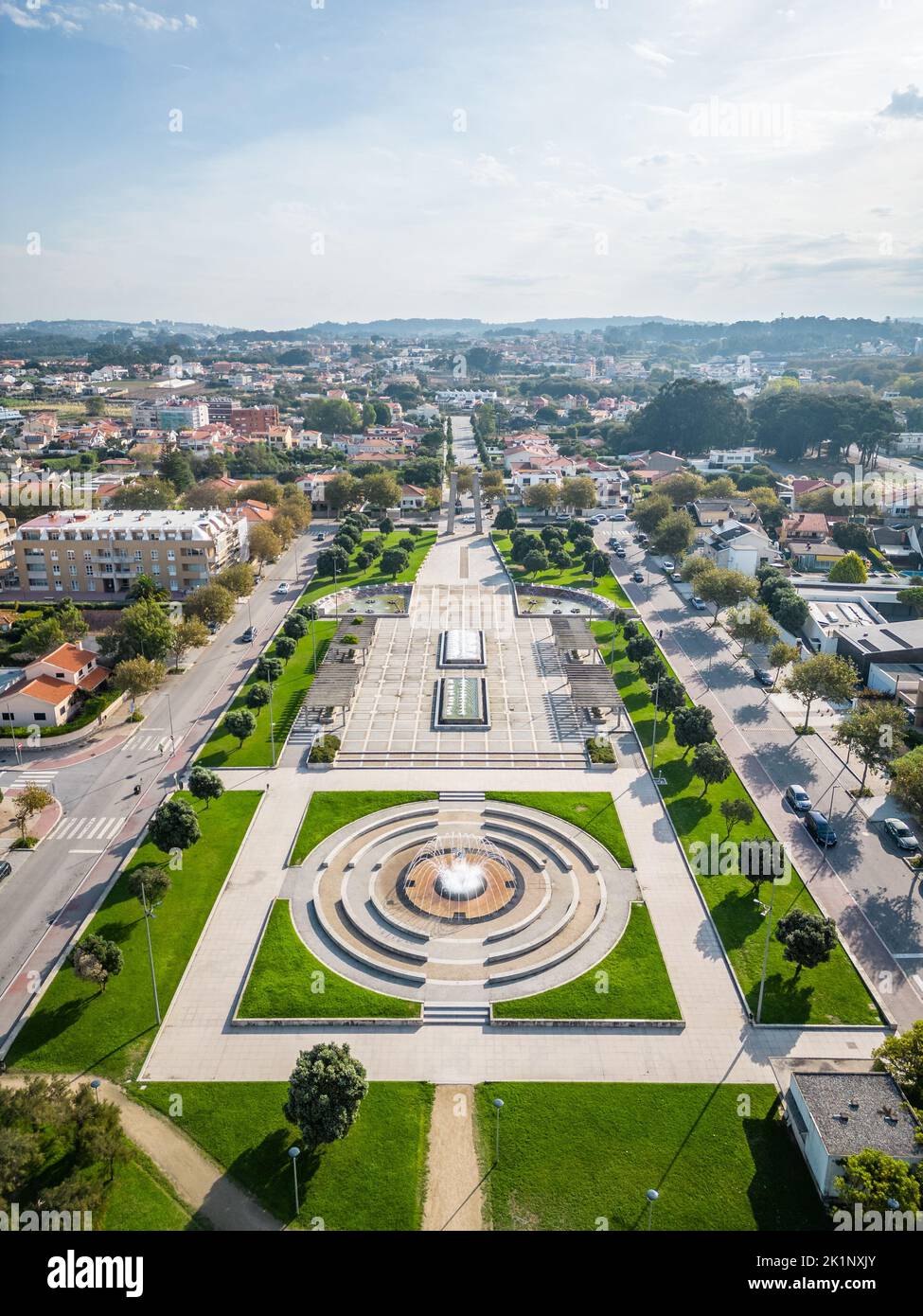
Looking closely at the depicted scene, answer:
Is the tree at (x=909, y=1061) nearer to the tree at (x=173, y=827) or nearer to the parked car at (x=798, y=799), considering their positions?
the parked car at (x=798, y=799)

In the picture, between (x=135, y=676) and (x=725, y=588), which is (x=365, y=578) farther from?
(x=725, y=588)

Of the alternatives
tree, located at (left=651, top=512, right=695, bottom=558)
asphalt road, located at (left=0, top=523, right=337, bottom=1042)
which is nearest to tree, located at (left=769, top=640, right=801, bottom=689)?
tree, located at (left=651, top=512, right=695, bottom=558)

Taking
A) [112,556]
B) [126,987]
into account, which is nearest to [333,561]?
[112,556]

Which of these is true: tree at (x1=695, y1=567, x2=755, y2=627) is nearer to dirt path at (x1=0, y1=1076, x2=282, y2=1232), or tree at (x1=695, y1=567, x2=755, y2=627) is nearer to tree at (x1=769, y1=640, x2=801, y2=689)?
tree at (x1=769, y1=640, x2=801, y2=689)

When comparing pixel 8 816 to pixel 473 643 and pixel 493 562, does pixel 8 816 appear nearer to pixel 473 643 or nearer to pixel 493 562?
pixel 473 643

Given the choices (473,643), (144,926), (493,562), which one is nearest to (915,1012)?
(144,926)

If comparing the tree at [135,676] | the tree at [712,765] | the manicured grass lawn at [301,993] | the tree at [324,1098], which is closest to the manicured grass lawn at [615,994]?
the manicured grass lawn at [301,993]
